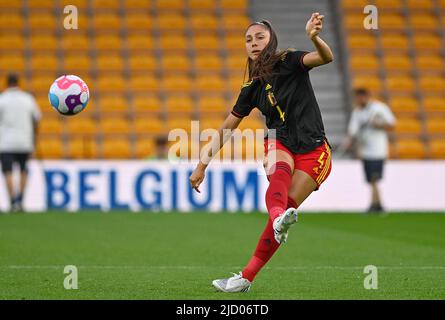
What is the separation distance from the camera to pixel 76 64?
20.8 m

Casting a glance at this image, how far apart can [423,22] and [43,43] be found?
8748 millimetres

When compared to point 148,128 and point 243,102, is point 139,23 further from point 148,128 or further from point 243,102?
point 243,102

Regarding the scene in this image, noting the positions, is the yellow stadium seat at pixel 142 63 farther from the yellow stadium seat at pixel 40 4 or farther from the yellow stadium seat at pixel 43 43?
the yellow stadium seat at pixel 40 4

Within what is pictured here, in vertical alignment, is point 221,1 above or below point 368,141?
above

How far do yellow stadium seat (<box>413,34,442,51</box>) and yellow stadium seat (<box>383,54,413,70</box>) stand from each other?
1.37 feet

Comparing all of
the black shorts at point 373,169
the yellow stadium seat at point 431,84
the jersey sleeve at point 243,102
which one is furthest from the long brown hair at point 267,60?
the yellow stadium seat at point 431,84

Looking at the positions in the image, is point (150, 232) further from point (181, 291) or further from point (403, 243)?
point (181, 291)

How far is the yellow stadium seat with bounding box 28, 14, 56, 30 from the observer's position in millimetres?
21406

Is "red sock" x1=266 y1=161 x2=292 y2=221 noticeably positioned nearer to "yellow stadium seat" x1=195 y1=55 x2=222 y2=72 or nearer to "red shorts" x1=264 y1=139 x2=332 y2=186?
"red shorts" x1=264 y1=139 x2=332 y2=186

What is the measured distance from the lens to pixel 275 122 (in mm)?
6906

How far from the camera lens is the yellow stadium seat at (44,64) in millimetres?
20688

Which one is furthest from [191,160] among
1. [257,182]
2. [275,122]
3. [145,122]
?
[275,122]

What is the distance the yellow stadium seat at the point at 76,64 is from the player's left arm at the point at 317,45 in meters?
14.6
